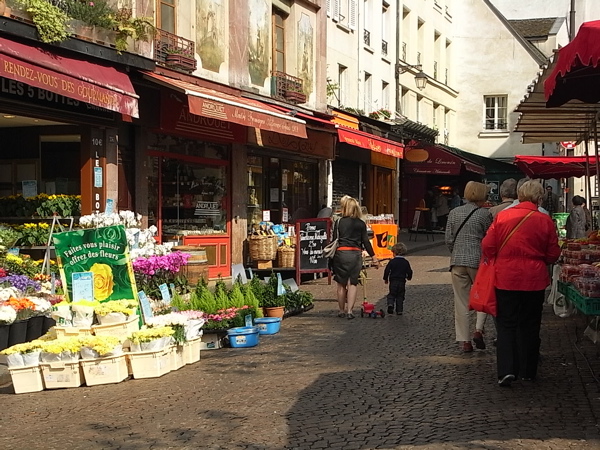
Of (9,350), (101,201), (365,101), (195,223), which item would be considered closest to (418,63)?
(365,101)

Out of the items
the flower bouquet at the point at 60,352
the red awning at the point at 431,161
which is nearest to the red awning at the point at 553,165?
the red awning at the point at 431,161

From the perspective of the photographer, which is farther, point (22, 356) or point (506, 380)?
point (22, 356)

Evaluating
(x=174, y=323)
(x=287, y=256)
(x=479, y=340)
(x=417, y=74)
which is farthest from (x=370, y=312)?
(x=417, y=74)

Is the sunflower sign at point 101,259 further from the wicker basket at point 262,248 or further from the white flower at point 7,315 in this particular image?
the wicker basket at point 262,248

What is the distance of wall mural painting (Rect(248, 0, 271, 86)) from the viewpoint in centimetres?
1995

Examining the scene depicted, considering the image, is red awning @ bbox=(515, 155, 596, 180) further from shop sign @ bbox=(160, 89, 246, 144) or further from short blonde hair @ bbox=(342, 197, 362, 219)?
short blonde hair @ bbox=(342, 197, 362, 219)

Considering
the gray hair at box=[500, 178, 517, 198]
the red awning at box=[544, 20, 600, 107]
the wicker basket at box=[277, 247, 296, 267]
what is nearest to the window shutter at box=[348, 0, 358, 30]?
the wicker basket at box=[277, 247, 296, 267]

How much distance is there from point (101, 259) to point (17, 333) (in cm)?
117

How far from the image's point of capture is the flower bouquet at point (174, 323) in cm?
911

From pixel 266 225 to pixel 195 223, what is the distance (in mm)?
2401

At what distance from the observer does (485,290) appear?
7.86 metres

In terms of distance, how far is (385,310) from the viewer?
13.7m

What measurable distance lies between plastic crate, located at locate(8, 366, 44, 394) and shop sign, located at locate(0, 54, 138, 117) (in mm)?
4037

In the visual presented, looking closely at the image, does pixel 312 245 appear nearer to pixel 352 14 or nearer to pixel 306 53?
pixel 306 53
